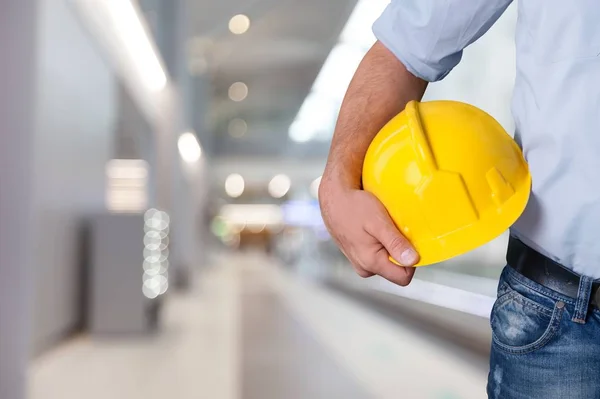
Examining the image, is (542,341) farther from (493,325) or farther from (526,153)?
(526,153)

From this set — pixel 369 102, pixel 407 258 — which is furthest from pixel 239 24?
pixel 407 258

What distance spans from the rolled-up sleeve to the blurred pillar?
5.54 feet

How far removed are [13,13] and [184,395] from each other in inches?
91.6

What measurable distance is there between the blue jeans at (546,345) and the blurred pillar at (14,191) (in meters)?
1.86

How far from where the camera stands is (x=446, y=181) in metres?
0.92

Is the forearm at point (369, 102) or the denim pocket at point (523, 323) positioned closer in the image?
the denim pocket at point (523, 323)

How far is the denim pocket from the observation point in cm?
93

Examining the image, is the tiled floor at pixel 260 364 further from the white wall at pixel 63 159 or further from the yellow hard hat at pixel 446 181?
the yellow hard hat at pixel 446 181

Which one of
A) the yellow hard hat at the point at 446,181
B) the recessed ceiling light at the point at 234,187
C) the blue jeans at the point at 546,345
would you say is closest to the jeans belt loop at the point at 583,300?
the blue jeans at the point at 546,345

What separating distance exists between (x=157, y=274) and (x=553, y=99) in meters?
6.17

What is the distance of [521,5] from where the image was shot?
1016 mm

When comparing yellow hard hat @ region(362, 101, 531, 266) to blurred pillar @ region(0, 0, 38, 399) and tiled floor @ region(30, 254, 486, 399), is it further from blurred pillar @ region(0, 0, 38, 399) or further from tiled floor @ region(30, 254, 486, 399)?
tiled floor @ region(30, 254, 486, 399)

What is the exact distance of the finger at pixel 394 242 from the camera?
2.87 feet

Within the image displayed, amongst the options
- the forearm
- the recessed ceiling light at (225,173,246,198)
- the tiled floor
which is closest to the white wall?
the tiled floor
